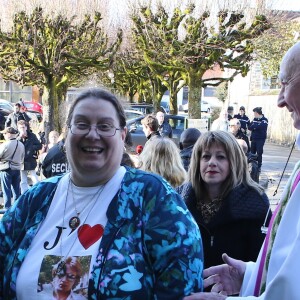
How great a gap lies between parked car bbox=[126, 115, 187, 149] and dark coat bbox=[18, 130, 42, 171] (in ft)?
16.5

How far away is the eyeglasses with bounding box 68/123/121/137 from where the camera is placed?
2.19m

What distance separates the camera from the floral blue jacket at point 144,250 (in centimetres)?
188

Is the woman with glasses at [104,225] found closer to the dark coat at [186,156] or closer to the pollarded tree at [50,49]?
the dark coat at [186,156]

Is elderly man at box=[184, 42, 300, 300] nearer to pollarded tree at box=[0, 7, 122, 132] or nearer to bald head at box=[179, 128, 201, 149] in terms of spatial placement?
bald head at box=[179, 128, 201, 149]

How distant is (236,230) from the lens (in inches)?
125

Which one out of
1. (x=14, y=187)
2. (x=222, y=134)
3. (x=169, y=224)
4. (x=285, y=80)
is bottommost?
(x=14, y=187)

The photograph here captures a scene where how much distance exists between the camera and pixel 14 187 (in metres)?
9.47

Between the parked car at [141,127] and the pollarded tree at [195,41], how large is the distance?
106 inches

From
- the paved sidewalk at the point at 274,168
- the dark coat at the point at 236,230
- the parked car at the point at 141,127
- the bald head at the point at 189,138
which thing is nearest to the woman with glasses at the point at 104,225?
the dark coat at the point at 236,230

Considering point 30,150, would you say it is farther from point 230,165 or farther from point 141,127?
point 230,165

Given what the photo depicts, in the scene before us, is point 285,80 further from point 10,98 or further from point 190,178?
point 10,98

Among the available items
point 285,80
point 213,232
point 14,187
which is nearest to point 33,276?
point 285,80

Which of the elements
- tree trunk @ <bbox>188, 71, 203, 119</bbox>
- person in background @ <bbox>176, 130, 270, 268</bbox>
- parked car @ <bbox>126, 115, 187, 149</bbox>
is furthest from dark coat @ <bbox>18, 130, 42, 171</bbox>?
tree trunk @ <bbox>188, 71, 203, 119</bbox>

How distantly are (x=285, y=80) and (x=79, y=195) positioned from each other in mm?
997
